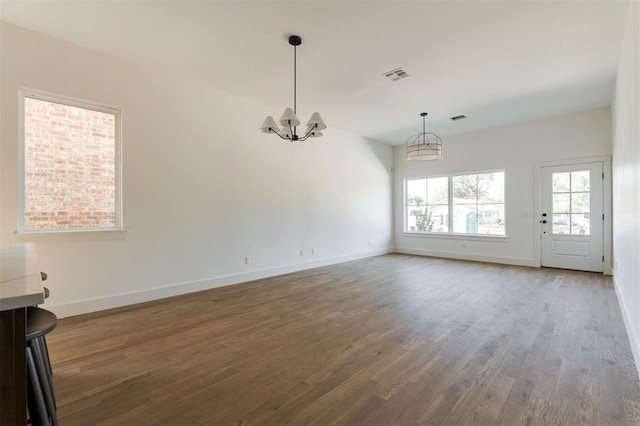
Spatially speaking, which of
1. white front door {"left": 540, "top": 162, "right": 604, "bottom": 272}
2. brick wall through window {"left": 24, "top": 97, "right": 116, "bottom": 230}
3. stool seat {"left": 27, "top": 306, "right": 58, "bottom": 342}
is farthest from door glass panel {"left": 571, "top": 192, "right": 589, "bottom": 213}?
brick wall through window {"left": 24, "top": 97, "right": 116, "bottom": 230}

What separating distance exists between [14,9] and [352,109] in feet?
14.7

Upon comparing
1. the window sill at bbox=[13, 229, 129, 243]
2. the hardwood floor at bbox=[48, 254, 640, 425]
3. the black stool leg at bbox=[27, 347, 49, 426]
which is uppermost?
the window sill at bbox=[13, 229, 129, 243]

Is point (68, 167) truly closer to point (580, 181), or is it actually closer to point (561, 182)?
point (561, 182)

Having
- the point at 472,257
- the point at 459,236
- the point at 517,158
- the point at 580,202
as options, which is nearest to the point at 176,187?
the point at 459,236

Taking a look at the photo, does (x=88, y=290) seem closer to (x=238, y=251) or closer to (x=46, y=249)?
(x=46, y=249)

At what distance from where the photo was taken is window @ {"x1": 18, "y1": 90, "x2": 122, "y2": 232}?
10.7 ft

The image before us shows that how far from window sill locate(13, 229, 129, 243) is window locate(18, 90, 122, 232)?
9 cm

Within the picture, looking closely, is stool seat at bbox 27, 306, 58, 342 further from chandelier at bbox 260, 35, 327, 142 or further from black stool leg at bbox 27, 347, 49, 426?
chandelier at bbox 260, 35, 327, 142

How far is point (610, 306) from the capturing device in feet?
12.1

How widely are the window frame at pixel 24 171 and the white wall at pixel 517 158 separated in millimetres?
6853

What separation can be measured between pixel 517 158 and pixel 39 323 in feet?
25.6

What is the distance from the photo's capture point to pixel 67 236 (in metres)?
3.41

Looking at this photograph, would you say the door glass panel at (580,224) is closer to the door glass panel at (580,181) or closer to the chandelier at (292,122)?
the door glass panel at (580,181)

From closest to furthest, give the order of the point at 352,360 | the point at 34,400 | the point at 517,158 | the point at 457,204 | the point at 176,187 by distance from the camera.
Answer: the point at 34,400 → the point at 352,360 → the point at 176,187 → the point at 517,158 → the point at 457,204
